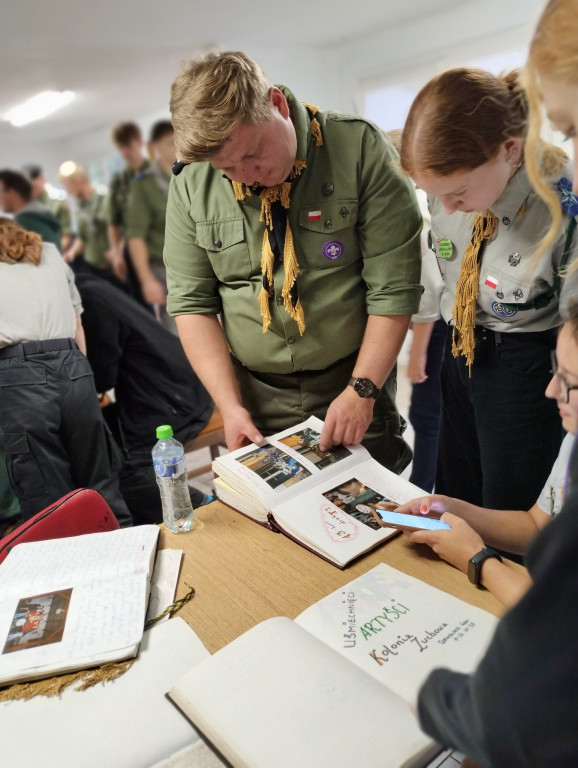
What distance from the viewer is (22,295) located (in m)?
2.08

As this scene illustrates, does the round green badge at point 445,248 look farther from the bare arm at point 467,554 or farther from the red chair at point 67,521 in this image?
the red chair at point 67,521

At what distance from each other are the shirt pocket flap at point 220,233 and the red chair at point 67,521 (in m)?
0.61

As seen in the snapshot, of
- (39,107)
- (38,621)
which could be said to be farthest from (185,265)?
(39,107)

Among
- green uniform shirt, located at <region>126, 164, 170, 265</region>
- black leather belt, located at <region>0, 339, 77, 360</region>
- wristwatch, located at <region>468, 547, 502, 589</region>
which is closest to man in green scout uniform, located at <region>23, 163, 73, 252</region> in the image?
green uniform shirt, located at <region>126, 164, 170, 265</region>

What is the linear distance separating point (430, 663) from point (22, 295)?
1.90 meters

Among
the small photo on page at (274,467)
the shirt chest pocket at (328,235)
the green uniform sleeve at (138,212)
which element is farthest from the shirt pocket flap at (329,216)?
the green uniform sleeve at (138,212)

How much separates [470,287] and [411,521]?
55 centimetres

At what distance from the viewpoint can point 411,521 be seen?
0.97 metres

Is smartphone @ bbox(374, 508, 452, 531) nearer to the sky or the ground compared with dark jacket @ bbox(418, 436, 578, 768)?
nearer to the ground

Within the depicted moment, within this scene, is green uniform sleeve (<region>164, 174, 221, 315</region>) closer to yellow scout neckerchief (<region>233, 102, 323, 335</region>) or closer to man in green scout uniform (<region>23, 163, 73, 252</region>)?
yellow scout neckerchief (<region>233, 102, 323, 335</region>)

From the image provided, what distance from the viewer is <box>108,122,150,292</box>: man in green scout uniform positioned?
3660mm

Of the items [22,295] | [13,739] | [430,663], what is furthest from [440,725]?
[22,295]

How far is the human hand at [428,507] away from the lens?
100 centimetres

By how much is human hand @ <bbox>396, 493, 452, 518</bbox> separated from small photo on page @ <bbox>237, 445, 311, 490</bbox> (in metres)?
0.21
